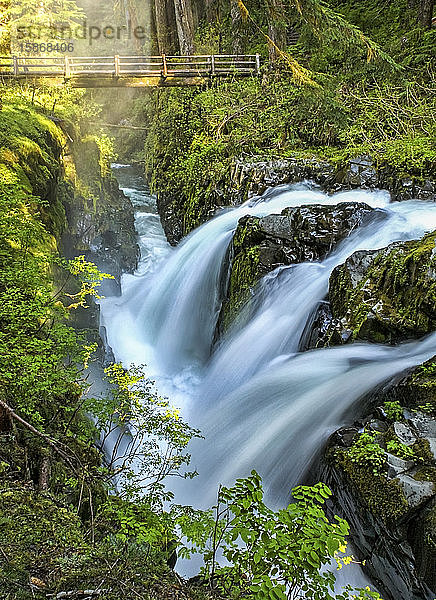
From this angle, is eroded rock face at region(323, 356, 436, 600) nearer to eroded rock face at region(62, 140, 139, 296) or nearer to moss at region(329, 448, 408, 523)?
moss at region(329, 448, 408, 523)

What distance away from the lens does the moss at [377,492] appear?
130 inches

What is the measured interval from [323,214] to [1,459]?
6.22 meters

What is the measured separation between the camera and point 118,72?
1304 centimetres

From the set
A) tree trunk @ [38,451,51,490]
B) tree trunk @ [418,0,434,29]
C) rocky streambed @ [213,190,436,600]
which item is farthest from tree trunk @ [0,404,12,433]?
tree trunk @ [418,0,434,29]

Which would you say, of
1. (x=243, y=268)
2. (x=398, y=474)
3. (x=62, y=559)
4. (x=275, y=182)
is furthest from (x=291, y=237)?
(x=62, y=559)

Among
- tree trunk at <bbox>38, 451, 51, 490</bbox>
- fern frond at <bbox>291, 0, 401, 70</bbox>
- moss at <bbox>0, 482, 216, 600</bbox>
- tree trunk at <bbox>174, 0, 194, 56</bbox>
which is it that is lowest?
tree trunk at <bbox>38, 451, 51, 490</bbox>

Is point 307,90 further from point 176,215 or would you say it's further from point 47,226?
point 47,226

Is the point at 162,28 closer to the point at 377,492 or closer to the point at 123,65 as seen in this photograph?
the point at 123,65

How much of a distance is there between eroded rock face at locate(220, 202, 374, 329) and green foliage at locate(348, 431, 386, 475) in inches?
168

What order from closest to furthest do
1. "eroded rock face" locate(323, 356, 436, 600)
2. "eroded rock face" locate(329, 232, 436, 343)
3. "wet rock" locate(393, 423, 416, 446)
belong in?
"eroded rock face" locate(323, 356, 436, 600) < "wet rock" locate(393, 423, 416, 446) < "eroded rock face" locate(329, 232, 436, 343)

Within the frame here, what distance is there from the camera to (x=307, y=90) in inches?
473

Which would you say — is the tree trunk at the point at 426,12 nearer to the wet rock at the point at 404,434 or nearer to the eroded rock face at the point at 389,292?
the eroded rock face at the point at 389,292

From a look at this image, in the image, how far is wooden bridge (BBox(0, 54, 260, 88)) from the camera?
12.1 metres

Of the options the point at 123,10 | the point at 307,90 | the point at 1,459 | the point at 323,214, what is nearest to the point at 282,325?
the point at 323,214
